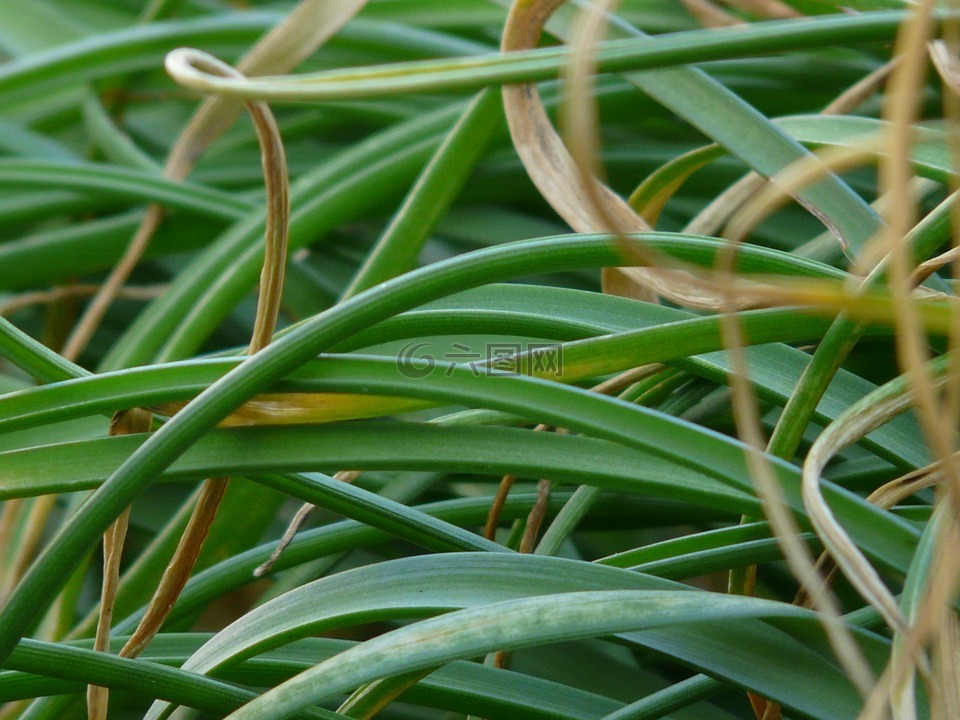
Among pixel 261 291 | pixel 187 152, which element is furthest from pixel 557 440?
pixel 187 152

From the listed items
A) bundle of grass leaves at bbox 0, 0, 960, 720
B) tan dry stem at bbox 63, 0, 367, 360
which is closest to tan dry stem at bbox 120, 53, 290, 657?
bundle of grass leaves at bbox 0, 0, 960, 720

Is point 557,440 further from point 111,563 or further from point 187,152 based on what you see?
point 187,152

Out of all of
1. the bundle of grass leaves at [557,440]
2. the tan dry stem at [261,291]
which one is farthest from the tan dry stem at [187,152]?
the tan dry stem at [261,291]

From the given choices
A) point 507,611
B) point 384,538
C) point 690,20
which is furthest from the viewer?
point 690,20

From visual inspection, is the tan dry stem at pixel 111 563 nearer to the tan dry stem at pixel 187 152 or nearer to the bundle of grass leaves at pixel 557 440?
the bundle of grass leaves at pixel 557 440

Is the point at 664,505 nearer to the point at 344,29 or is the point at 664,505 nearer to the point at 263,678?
the point at 263,678

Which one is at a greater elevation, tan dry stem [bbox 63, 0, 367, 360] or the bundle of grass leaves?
tan dry stem [bbox 63, 0, 367, 360]

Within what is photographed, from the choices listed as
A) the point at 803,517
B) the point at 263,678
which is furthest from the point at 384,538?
the point at 803,517

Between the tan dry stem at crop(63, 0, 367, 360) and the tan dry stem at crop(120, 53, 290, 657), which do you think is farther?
the tan dry stem at crop(63, 0, 367, 360)

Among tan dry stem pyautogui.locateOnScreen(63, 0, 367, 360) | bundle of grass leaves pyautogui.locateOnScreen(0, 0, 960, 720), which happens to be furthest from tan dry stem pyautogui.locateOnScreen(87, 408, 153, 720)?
tan dry stem pyautogui.locateOnScreen(63, 0, 367, 360)

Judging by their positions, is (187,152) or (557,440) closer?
(557,440)

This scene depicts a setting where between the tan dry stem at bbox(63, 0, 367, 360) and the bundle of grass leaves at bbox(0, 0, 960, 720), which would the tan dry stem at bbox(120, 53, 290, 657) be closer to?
the bundle of grass leaves at bbox(0, 0, 960, 720)
